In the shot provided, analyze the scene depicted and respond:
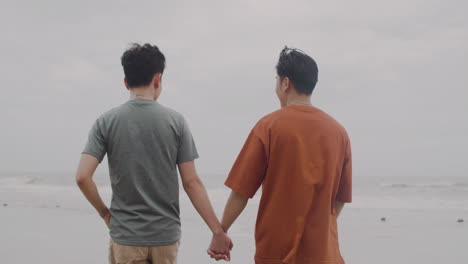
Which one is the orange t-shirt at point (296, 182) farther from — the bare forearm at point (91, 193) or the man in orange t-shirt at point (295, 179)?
the bare forearm at point (91, 193)

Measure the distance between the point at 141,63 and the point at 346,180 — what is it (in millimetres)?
1330

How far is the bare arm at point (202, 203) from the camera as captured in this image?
2.78 metres

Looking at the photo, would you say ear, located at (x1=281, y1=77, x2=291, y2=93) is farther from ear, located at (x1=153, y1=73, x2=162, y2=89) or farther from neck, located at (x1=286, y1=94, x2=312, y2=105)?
ear, located at (x1=153, y1=73, x2=162, y2=89)

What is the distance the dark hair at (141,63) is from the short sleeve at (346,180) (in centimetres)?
117

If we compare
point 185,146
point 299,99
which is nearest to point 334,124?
point 299,99

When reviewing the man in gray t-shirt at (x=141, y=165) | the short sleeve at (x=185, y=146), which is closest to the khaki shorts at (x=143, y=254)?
the man in gray t-shirt at (x=141, y=165)

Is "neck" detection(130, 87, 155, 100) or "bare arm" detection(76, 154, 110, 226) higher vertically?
"neck" detection(130, 87, 155, 100)

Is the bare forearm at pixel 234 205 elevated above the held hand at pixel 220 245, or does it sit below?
above

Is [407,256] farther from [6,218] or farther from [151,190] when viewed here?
[6,218]

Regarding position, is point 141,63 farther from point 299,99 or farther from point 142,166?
point 299,99

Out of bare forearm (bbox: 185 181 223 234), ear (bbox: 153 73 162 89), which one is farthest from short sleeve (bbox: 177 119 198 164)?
ear (bbox: 153 73 162 89)

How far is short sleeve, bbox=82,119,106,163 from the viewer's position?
2672 millimetres

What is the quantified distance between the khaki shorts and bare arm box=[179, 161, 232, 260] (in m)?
0.28

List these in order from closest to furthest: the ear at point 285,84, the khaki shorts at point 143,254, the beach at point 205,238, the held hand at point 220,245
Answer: the khaki shorts at point 143,254 < the ear at point 285,84 < the held hand at point 220,245 < the beach at point 205,238
